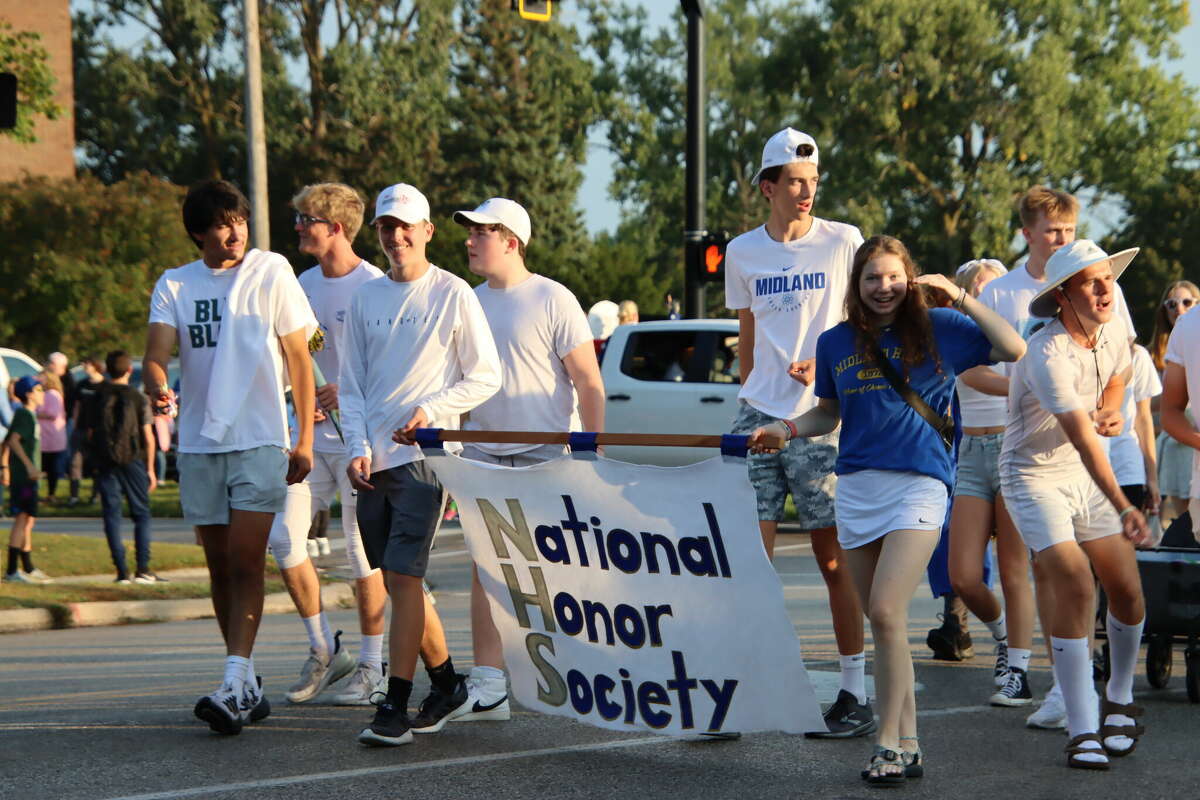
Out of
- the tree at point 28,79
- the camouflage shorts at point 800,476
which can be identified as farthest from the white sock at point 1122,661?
the tree at point 28,79

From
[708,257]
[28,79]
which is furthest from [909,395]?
[28,79]

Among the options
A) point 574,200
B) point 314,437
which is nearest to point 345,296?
point 314,437

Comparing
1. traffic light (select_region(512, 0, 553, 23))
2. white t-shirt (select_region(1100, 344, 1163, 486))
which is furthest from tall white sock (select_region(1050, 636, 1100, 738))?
traffic light (select_region(512, 0, 553, 23))

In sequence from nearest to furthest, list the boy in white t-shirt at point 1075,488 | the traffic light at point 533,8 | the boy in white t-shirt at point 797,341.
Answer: the boy in white t-shirt at point 1075,488
the boy in white t-shirt at point 797,341
the traffic light at point 533,8

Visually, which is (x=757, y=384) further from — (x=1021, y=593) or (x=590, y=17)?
(x=590, y=17)

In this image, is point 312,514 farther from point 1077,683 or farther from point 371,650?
point 1077,683

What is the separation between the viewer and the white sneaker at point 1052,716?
6758 millimetres

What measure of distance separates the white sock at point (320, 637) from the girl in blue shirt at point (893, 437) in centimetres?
256

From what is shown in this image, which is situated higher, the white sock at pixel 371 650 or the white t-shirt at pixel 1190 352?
the white t-shirt at pixel 1190 352

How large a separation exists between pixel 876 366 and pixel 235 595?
2689 mm

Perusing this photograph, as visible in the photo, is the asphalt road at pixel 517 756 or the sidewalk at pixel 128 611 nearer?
the asphalt road at pixel 517 756

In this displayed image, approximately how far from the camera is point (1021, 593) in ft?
24.3

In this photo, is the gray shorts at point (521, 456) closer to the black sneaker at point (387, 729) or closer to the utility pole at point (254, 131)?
the black sneaker at point (387, 729)

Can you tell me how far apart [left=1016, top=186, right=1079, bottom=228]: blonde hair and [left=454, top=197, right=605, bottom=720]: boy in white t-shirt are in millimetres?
1957
